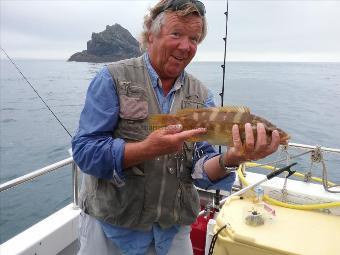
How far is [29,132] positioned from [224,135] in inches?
Answer: 1098

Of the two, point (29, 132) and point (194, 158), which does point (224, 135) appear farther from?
point (29, 132)

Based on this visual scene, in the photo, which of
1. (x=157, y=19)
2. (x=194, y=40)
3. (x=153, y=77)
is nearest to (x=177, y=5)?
(x=157, y=19)

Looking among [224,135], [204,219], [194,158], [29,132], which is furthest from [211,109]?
[29,132]

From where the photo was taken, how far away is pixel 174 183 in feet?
8.65

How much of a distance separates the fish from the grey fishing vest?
0.12 metres

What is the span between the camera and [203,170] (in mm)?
2758

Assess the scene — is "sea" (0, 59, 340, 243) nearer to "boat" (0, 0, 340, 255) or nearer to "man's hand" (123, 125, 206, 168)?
"boat" (0, 0, 340, 255)

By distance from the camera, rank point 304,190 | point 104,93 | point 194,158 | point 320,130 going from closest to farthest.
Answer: point 104,93
point 194,158
point 304,190
point 320,130

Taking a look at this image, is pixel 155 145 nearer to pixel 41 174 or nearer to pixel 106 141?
pixel 106 141

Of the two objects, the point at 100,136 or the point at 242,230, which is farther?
the point at 242,230

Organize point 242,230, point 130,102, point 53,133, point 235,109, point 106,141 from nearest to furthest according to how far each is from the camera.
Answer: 1. point 106,141
2. point 130,102
3. point 235,109
4. point 242,230
5. point 53,133

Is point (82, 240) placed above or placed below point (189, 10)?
below

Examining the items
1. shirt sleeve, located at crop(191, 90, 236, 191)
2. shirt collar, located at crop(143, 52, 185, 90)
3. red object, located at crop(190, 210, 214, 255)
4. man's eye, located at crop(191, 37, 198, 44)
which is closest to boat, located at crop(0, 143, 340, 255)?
red object, located at crop(190, 210, 214, 255)

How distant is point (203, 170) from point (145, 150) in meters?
0.72
